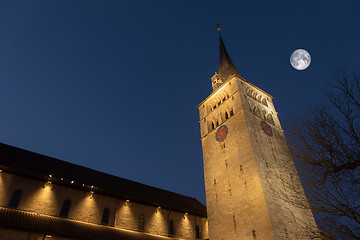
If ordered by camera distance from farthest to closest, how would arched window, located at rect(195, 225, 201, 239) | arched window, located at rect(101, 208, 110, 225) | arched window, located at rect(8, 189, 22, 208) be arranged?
1. arched window, located at rect(195, 225, 201, 239)
2. arched window, located at rect(101, 208, 110, 225)
3. arched window, located at rect(8, 189, 22, 208)

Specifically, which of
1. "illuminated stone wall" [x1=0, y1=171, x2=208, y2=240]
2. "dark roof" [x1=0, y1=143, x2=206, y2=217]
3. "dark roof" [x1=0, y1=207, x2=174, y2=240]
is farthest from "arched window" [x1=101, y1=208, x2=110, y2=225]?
"dark roof" [x1=0, y1=143, x2=206, y2=217]

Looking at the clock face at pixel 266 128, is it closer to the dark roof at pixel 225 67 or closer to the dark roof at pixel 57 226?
the dark roof at pixel 225 67

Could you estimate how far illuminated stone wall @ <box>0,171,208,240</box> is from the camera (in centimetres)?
2103

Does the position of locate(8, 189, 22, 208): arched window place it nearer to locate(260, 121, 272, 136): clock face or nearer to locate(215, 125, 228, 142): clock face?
locate(215, 125, 228, 142): clock face

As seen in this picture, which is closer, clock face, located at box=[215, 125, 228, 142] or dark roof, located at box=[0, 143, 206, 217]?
dark roof, located at box=[0, 143, 206, 217]

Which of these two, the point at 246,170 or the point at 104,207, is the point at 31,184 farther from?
the point at 246,170

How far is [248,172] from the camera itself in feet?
81.7

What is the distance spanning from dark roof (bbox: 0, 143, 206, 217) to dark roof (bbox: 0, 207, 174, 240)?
11.0 ft

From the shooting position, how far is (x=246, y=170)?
2522cm

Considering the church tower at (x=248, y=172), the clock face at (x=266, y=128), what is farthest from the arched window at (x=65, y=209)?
the clock face at (x=266, y=128)

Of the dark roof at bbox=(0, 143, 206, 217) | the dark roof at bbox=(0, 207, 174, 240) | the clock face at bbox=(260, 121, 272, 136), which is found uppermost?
the clock face at bbox=(260, 121, 272, 136)

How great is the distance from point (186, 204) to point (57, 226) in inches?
756

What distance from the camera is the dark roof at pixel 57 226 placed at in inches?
705

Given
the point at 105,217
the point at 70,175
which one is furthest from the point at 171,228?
the point at 70,175
